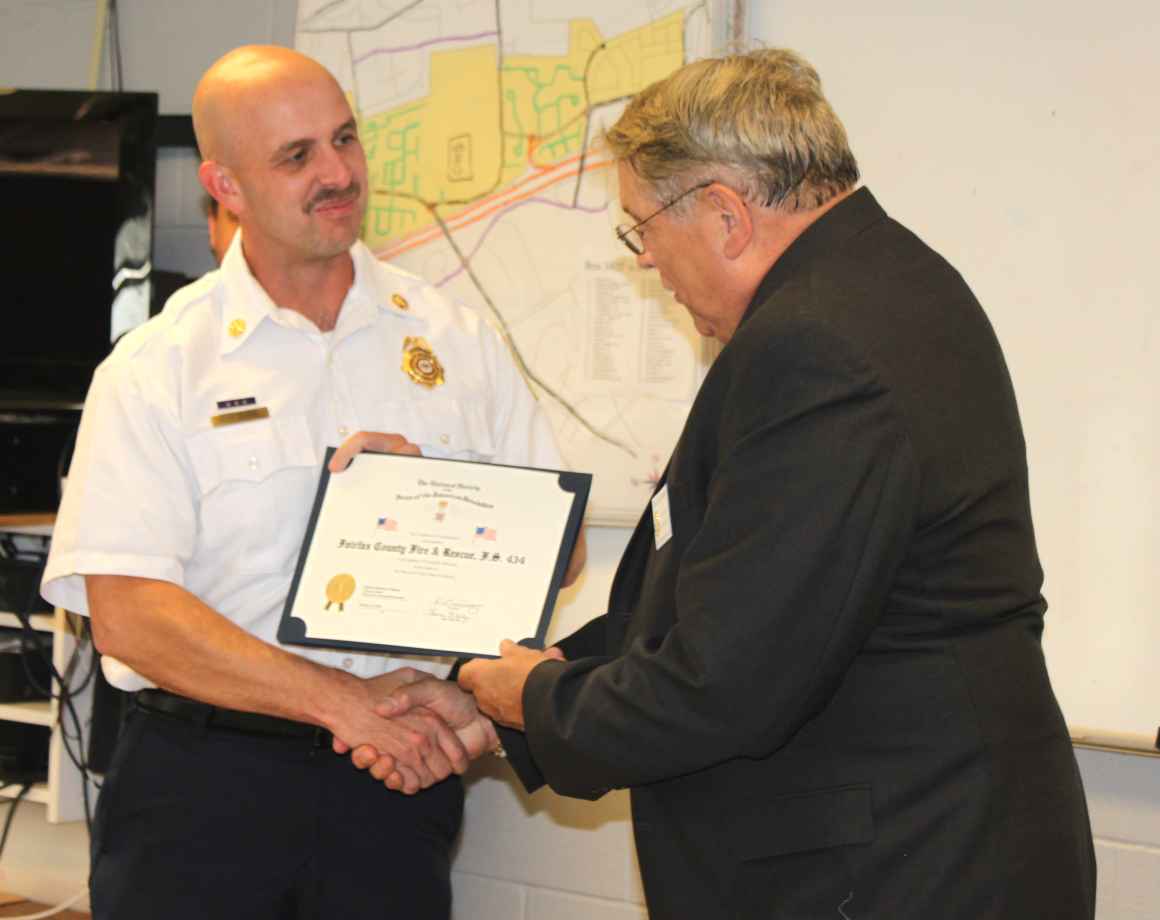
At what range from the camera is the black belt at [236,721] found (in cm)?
209

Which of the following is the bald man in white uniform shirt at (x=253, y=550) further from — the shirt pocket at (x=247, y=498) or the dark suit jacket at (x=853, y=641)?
the dark suit jacket at (x=853, y=641)

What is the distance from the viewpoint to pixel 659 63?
2744mm

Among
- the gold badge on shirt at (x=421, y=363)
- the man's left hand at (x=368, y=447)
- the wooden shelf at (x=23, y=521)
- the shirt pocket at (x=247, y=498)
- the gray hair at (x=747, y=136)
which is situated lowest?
the wooden shelf at (x=23, y=521)

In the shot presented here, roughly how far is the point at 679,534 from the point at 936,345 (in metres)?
0.35

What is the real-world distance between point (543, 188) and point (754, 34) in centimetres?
54

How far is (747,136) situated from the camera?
150cm

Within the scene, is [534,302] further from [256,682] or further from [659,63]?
[256,682]

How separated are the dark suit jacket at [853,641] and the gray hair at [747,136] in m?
0.08

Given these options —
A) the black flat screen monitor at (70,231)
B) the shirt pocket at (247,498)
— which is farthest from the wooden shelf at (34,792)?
the shirt pocket at (247,498)

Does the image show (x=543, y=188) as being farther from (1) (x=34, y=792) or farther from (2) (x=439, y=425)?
(1) (x=34, y=792)

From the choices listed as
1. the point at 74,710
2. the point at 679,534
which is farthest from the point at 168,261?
the point at 679,534

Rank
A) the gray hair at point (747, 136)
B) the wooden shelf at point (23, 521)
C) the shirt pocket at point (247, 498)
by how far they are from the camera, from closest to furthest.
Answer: the gray hair at point (747, 136) → the shirt pocket at point (247, 498) → the wooden shelf at point (23, 521)

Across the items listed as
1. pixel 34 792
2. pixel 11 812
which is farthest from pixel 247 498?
pixel 11 812

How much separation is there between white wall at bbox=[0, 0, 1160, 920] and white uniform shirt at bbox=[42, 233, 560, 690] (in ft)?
2.53
